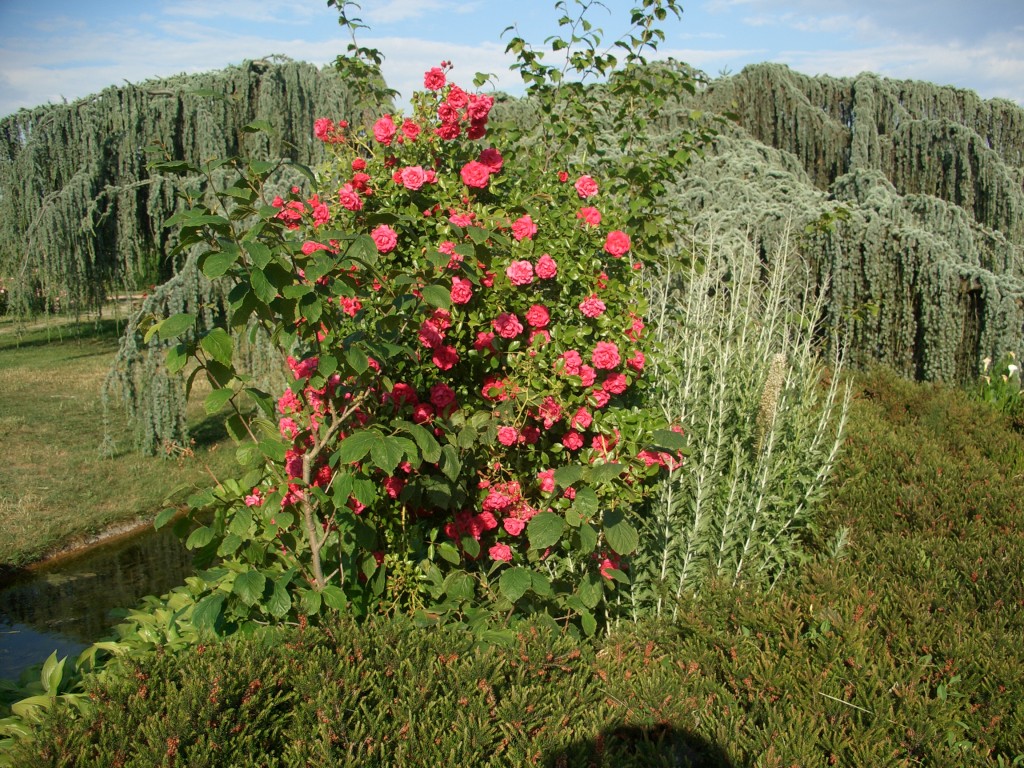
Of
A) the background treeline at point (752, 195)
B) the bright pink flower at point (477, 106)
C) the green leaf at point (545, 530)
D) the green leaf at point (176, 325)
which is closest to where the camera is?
the green leaf at point (176, 325)

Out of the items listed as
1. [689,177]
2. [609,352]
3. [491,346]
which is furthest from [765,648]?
[689,177]

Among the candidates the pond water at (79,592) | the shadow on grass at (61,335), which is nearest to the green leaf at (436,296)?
the pond water at (79,592)

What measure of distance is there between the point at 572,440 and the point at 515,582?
57 centimetres

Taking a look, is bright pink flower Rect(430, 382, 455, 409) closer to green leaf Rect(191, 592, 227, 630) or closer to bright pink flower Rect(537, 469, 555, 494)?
bright pink flower Rect(537, 469, 555, 494)

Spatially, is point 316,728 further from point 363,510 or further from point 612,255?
point 612,255

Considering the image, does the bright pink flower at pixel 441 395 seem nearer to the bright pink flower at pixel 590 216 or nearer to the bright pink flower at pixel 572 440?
the bright pink flower at pixel 572 440

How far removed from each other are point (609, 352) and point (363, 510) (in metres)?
1.09

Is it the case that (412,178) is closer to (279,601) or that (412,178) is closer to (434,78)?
(434,78)

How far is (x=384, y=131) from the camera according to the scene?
9.48ft

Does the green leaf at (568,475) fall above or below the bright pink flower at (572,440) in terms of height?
below

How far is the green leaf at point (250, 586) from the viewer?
2.15 m

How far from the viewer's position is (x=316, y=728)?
1.80 m

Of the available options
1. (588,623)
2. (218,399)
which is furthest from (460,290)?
(588,623)

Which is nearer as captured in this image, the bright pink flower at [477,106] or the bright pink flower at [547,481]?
the bright pink flower at [547,481]
